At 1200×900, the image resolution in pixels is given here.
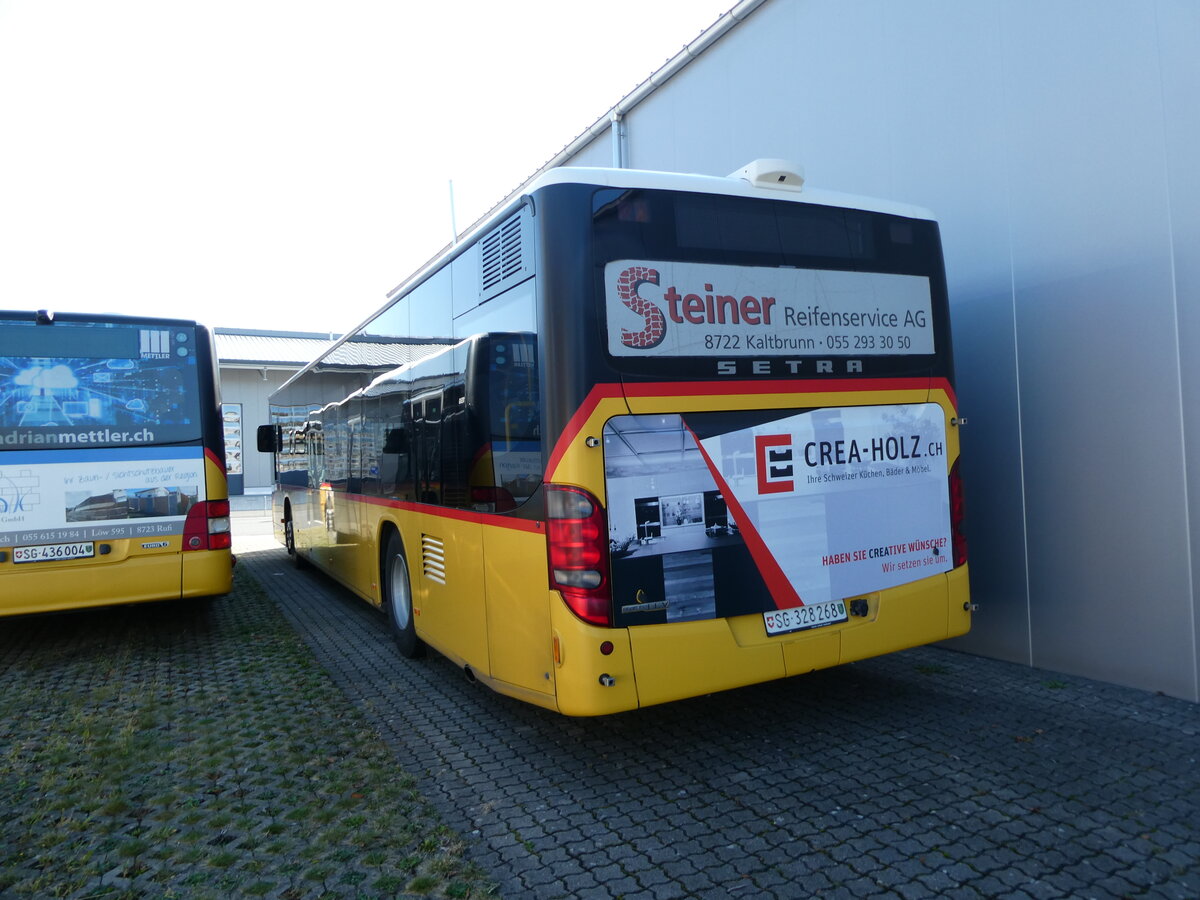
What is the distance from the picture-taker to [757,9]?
813 cm

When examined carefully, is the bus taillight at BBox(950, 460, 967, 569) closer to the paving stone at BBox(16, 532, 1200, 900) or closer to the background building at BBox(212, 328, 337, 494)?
the paving stone at BBox(16, 532, 1200, 900)

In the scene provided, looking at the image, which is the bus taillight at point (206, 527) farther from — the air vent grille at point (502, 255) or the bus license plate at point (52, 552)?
the air vent grille at point (502, 255)

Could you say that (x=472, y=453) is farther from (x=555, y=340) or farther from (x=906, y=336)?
(x=906, y=336)

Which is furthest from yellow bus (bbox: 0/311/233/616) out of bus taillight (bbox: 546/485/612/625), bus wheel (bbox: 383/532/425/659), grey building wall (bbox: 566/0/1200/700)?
grey building wall (bbox: 566/0/1200/700)

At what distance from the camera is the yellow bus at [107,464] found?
6750 mm

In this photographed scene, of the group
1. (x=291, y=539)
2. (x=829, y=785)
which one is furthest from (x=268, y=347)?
(x=829, y=785)

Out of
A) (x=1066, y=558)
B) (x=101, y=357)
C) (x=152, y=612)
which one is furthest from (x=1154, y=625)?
(x=152, y=612)

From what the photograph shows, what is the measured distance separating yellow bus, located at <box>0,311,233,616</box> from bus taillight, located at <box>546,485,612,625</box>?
185 inches

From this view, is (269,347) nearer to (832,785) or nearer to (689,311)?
(689,311)

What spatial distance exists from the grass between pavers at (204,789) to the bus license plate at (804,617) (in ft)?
6.21

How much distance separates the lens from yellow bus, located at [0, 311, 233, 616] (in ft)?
22.1

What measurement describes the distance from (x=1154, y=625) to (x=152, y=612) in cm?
948

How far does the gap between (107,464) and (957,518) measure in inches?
260

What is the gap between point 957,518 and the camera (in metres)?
5.07
